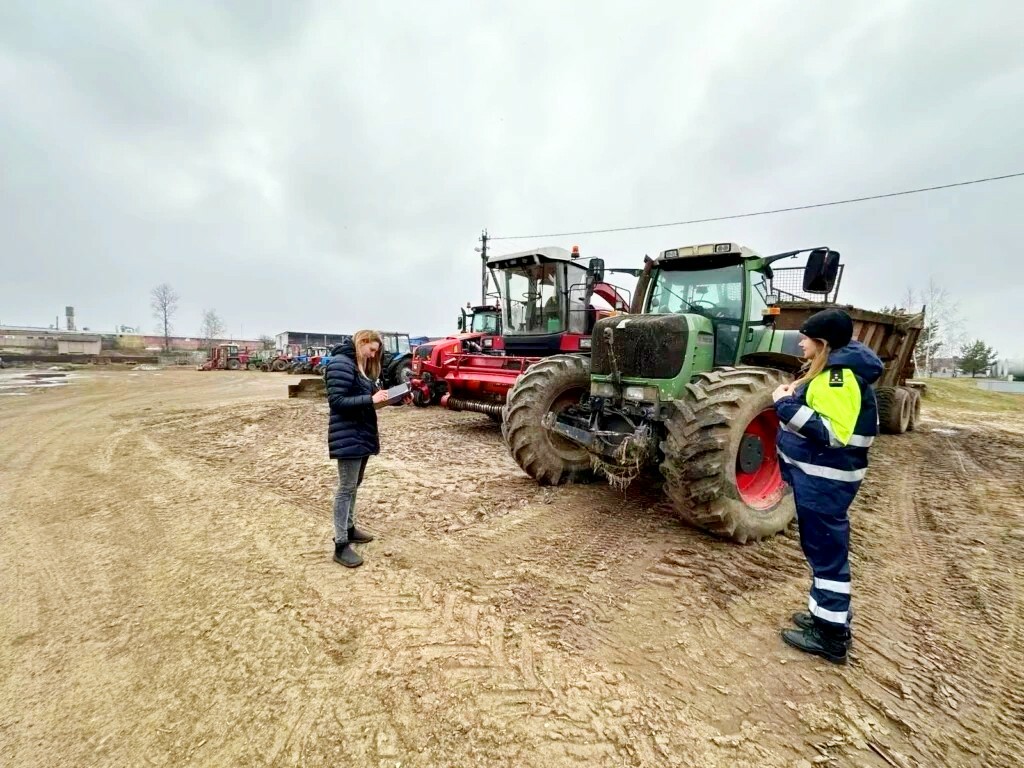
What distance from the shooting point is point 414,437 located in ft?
25.7

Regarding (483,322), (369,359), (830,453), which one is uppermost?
(483,322)

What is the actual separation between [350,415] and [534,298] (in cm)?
550

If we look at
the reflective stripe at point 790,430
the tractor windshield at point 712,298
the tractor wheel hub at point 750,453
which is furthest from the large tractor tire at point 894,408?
the reflective stripe at point 790,430

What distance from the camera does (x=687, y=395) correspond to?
369 cm

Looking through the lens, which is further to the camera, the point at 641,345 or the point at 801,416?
the point at 641,345

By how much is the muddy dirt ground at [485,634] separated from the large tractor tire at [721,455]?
0.78 feet

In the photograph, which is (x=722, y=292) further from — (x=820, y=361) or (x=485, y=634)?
(x=485, y=634)

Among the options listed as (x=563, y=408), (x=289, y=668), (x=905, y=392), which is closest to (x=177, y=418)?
(x=563, y=408)

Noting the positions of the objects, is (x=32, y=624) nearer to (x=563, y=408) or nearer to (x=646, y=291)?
(x=563, y=408)

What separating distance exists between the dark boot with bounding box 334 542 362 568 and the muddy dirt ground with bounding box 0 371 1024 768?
10 centimetres

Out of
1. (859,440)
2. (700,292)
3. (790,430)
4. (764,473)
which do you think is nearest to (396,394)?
(790,430)

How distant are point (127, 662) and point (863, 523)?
5437mm

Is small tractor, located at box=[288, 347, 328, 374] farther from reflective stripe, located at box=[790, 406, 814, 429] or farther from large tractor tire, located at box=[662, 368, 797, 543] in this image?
reflective stripe, located at box=[790, 406, 814, 429]

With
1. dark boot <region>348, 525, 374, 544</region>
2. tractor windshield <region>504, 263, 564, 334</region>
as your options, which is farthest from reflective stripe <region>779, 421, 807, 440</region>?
tractor windshield <region>504, 263, 564, 334</region>
